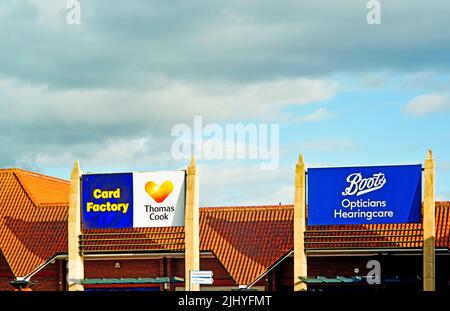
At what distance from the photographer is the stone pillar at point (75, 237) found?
170 ft

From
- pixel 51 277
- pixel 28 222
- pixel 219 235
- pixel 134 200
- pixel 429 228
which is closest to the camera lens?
pixel 429 228

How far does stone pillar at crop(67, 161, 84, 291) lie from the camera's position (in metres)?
51.9

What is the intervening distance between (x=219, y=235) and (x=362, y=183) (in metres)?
10.1

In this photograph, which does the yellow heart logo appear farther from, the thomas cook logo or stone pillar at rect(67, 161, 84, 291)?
the thomas cook logo

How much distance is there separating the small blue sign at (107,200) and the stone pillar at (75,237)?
0.42 meters

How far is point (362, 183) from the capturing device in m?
48.3

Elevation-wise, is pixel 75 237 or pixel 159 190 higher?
pixel 159 190

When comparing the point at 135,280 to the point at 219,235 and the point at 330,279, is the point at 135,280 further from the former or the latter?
the point at 330,279

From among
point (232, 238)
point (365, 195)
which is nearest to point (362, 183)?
point (365, 195)

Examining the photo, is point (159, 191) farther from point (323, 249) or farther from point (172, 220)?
point (323, 249)

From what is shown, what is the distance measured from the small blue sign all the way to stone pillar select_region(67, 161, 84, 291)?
417 mm

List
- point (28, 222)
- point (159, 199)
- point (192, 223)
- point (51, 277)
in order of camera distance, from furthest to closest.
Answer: point (28, 222) → point (51, 277) → point (159, 199) → point (192, 223)

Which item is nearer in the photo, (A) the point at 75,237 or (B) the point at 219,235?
(A) the point at 75,237
